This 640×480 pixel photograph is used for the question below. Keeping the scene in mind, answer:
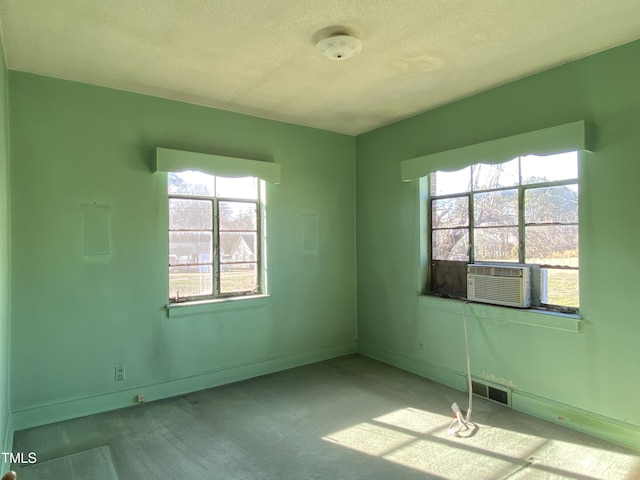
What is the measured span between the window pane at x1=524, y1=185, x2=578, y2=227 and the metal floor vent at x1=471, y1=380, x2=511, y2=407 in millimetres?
1451

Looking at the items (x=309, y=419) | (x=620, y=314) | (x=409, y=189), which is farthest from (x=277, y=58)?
(x=620, y=314)

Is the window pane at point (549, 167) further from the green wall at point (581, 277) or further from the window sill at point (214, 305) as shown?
the window sill at point (214, 305)

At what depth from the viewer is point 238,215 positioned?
394 centimetres

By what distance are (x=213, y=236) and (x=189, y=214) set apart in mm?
306

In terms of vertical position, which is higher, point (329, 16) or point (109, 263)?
point (329, 16)

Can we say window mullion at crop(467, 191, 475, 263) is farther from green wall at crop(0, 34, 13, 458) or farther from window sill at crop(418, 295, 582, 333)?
green wall at crop(0, 34, 13, 458)

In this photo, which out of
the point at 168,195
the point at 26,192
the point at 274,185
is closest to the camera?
the point at 26,192

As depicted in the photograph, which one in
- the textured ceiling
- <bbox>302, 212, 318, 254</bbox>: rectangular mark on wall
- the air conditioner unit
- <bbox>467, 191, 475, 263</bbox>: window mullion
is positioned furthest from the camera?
<bbox>302, 212, 318, 254</bbox>: rectangular mark on wall

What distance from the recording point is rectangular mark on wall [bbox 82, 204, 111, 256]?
3104 millimetres

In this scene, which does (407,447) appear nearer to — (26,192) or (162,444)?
(162,444)

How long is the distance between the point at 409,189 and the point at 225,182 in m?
1.89

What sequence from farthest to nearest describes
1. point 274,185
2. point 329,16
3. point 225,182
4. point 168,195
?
point 274,185 < point 225,182 < point 168,195 < point 329,16

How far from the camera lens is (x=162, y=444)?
2.64 meters

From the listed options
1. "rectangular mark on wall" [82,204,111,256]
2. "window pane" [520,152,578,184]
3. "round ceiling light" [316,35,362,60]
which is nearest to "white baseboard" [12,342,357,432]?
"rectangular mark on wall" [82,204,111,256]
